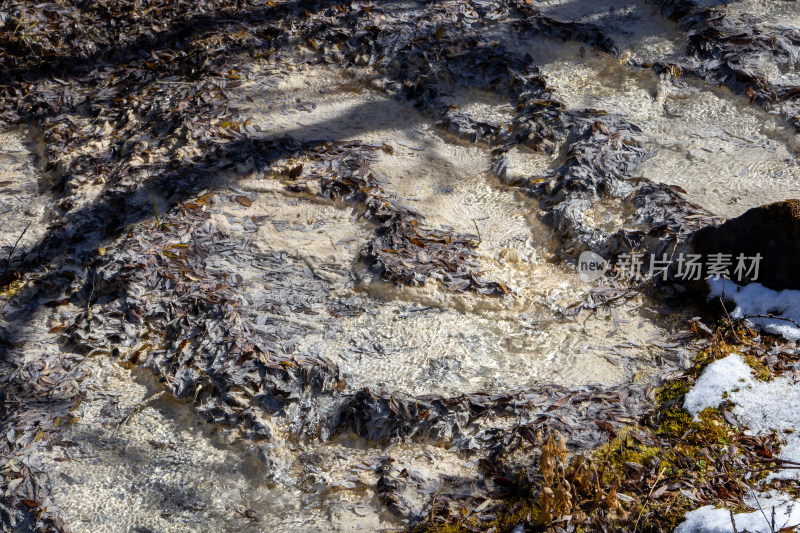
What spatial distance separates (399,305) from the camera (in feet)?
12.3

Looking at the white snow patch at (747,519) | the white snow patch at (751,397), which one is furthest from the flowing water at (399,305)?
the white snow patch at (747,519)

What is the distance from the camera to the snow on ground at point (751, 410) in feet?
7.60

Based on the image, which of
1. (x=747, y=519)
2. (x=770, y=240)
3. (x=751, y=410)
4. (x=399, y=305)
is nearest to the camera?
(x=747, y=519)

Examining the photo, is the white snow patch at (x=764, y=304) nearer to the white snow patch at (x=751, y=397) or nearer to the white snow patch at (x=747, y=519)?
the white snow patch at (x=751, y=397)

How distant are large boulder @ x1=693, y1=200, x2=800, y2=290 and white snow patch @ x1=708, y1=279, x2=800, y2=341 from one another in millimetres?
48

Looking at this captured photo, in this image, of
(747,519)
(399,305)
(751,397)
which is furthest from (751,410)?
(399,305)

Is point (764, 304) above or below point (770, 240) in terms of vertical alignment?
below

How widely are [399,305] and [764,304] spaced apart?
6.85ft

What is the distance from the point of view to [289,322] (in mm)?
3633

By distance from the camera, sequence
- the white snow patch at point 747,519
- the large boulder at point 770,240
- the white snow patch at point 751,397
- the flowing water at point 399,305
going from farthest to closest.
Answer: the large boulder at point 770,240 < the flowing water at point 399,305 < the white snow patch at point 751,397 < the white snow patch at point 747,519

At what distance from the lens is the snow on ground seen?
7.60ft

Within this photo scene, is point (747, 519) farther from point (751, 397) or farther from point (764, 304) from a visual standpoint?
point (764, 304)

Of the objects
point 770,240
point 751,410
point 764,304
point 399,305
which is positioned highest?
point 770,240

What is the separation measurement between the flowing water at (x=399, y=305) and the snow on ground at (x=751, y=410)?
264 mm
